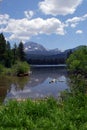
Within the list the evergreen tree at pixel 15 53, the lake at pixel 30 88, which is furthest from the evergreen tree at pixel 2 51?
the lake at pixel 30 88

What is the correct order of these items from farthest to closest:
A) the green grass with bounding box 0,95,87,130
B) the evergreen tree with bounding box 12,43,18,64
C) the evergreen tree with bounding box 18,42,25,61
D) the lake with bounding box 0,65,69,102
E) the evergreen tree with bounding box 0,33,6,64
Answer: the evergreen tree with bounding box 18,42,25,61 → the evergreen tree with bounding box 12,43,18,64 → the evergreen tree with bounding box 0,33,6,64 → the lake with bounding box 0,65,69,102 → the green grass with bounding box 0,95,87,130

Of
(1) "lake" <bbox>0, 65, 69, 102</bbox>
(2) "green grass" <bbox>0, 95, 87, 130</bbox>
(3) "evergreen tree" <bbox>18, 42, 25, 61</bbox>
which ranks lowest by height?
(1) "lake" <bbox>0, 65, 69, 102</bbox>

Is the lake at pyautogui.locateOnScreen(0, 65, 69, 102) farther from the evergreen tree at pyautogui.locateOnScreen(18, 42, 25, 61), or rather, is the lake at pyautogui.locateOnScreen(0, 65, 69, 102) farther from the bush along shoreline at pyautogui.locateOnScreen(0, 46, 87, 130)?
the evergreen tree at pyautogui.locateOnScreen(18, 42, 25, 61)

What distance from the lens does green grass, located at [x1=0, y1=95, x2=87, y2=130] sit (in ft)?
28.5

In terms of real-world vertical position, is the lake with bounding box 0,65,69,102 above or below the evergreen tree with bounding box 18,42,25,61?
below

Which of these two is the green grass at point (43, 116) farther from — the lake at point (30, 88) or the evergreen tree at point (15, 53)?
the evergreen tree at point (15, 53)

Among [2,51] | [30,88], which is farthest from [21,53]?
[30,88]

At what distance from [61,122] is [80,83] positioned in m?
16.1

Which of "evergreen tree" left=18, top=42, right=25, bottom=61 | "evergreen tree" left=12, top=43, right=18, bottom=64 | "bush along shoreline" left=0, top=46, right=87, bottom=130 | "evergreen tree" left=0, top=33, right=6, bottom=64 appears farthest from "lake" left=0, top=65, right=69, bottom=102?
"evergreen tree" left=18, top=42, right=25, bottom=61

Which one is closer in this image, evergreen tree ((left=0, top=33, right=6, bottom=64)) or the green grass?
the green grass

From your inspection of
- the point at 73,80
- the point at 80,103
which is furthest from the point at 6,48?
the point at 80,103

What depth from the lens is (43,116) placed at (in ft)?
31.7

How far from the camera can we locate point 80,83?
24719 mm

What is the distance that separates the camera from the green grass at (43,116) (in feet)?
28.5
